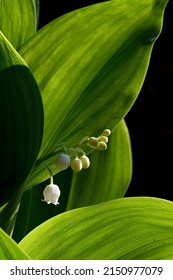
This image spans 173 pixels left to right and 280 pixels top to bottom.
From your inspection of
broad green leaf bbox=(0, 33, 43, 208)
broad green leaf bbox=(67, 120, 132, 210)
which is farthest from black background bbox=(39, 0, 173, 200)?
broad green leaf bbox=(0, 33, 43, 208)

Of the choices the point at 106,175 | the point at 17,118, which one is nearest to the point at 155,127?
the point at 106,175

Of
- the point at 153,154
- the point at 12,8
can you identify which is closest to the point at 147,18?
A: the point at 12,8

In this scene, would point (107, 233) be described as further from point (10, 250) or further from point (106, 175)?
point (106, 175)

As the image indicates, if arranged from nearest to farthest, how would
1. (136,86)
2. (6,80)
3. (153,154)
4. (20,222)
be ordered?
(6,80), (136,86), (20,222), (153,154)

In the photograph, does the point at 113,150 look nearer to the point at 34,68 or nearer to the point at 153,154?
the point at 34,68

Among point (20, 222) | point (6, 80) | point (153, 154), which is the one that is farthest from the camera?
point (153, 154)
